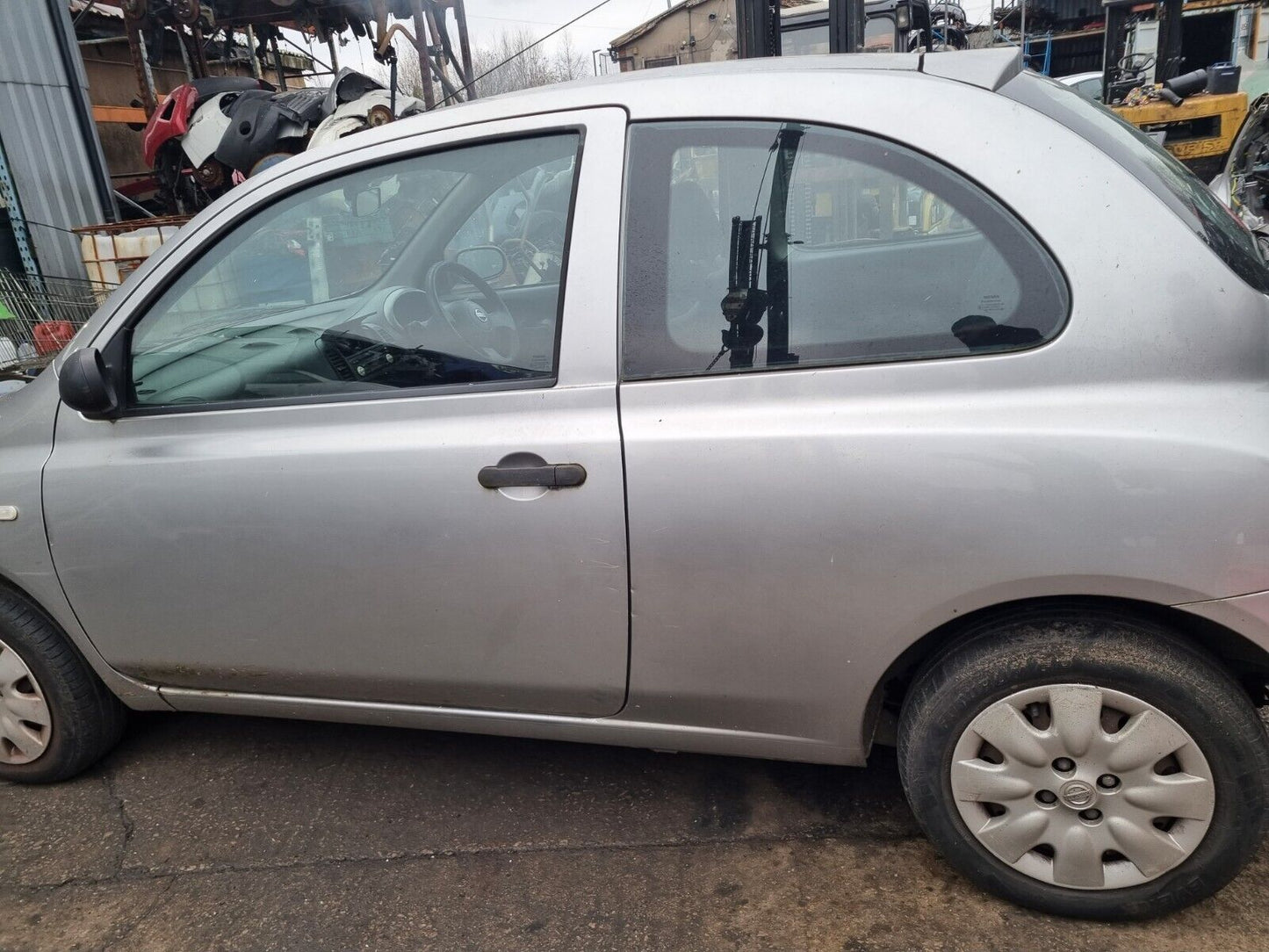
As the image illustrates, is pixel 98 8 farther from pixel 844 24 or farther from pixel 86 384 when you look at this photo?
pixel 86 384

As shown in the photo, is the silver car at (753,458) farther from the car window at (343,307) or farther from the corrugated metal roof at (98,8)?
the corrugated metal roof at (98,8)

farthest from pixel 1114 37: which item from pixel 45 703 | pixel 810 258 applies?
pixel 45 703

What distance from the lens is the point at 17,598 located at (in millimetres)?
2592

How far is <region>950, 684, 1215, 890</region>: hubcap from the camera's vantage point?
6.01 feet

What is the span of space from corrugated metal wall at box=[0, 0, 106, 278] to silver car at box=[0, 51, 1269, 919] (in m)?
6.51

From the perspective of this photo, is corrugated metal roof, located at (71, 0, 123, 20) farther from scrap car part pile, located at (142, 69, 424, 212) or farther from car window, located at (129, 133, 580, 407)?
car window, located at (129, 133, 580, 407)

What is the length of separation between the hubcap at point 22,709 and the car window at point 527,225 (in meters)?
1.66

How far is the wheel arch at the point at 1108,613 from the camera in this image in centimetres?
180

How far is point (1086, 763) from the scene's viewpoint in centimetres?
187

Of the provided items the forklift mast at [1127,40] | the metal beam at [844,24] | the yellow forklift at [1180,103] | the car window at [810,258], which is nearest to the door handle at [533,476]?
the car window at [810,258]

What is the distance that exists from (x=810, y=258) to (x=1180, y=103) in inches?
384

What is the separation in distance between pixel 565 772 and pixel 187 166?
904cm

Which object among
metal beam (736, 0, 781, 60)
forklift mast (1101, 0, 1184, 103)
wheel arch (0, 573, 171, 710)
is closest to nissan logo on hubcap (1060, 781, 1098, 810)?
wheel arch (0, 573, 171, 710)

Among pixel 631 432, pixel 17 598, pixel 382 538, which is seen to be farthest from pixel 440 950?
pixel 17 598
